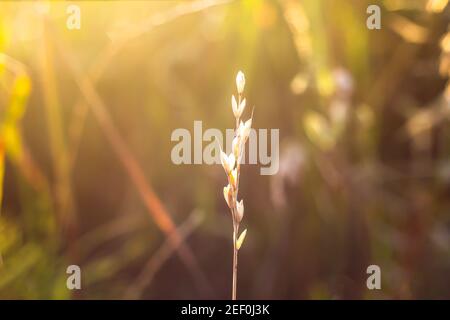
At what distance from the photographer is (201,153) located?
88 centimetres

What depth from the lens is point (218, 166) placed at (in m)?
0.94

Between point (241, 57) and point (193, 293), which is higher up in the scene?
point (241, 57)

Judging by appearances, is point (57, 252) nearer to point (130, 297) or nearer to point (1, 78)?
point (130, 297)

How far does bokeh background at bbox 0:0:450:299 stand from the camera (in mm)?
898

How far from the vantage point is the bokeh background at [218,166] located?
90 centimetres

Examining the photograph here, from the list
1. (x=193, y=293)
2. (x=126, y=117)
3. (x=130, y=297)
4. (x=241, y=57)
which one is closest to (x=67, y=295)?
(x=130, y=297)

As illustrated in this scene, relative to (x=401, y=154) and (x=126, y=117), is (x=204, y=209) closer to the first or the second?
(x=126, y=117)

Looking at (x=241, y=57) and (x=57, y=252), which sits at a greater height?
(x=241, y=57)

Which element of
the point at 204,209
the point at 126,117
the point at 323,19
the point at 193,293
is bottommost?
the point at 193,293

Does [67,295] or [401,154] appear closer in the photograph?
[67,295]

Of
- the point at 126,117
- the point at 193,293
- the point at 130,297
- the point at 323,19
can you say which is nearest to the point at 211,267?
the point at 193,293

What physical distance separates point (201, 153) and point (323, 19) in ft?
0.91

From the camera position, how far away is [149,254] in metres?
0.93

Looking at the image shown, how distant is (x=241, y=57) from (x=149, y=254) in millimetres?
323
